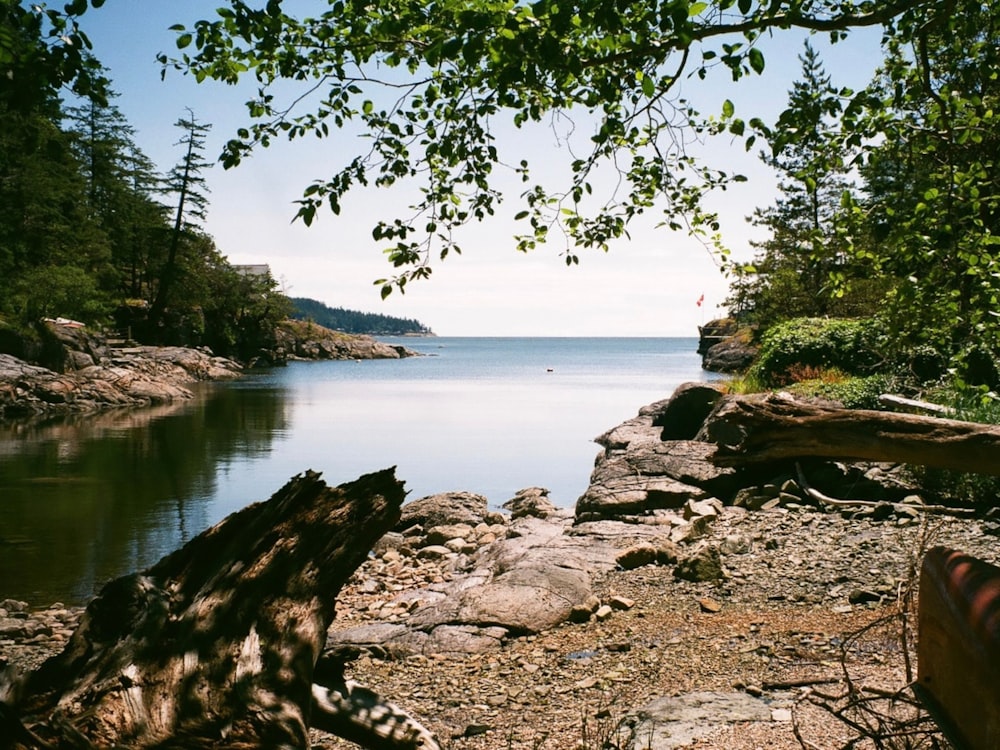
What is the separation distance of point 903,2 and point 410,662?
5709 millimetres

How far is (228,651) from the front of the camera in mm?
3525

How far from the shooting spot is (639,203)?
19.3 ft

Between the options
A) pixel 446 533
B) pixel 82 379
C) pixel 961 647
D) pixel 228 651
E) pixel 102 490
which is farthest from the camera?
pixel 82 379

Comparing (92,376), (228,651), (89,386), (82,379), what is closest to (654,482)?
(228,651)

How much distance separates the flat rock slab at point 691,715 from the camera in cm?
422

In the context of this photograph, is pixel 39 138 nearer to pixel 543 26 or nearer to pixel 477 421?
pixel 543 26

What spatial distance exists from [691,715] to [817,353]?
1752 centimetres

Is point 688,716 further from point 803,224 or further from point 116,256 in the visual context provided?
point 116,256

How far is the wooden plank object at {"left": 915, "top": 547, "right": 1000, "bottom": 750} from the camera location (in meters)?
1.80

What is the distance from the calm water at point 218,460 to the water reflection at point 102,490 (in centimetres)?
4

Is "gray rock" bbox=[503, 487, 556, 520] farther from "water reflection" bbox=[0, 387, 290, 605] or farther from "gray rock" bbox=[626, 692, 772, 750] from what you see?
"gray rock" bbox=[626, 692, 772, 750]

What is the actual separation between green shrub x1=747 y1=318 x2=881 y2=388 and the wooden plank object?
60.7ft

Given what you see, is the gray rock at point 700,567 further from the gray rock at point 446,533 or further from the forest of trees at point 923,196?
the gray rock at point 446,533

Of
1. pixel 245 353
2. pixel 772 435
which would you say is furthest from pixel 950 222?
pixel 245 353
